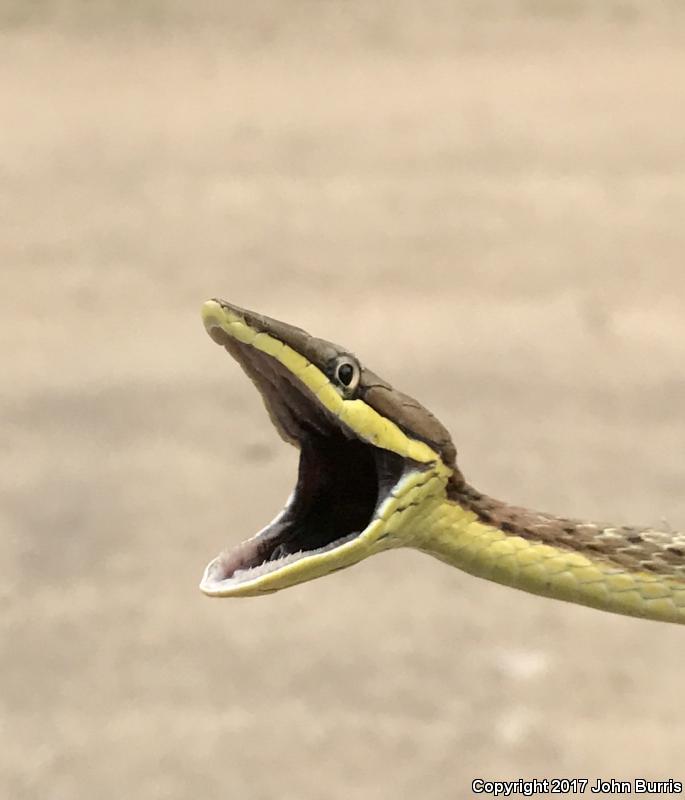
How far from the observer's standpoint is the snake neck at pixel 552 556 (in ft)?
2.98

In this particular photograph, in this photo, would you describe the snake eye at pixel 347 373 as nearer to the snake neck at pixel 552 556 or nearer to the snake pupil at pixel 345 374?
the snake pupil at pixel 345 374

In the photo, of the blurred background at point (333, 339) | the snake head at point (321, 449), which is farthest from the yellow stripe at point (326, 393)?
the blurred background at point (333, 339)

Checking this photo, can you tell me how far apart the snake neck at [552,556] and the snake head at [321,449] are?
41 mm

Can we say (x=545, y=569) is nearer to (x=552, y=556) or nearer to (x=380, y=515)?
(x=552, y=556)

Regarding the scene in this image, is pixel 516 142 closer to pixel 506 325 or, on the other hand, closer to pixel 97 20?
pixel 506 325

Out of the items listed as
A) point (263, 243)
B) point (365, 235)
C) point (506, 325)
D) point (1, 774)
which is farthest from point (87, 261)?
point (1, 774)

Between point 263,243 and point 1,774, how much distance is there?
1.43 meters

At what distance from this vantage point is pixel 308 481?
973 mm

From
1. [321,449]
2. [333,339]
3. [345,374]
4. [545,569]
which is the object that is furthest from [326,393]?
[333,339]

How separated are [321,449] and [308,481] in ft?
0.12

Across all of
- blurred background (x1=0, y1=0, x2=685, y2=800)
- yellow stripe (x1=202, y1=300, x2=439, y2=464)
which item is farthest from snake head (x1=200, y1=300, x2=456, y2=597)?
blurred background (x1=0, y1=0, x2=685, y2=800)

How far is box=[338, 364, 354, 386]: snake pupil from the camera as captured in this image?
84cm

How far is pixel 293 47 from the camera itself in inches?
103

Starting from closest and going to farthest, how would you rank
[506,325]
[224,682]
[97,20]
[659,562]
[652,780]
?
[659,562], [652,780], [224,682], [506,325], [97,20]
